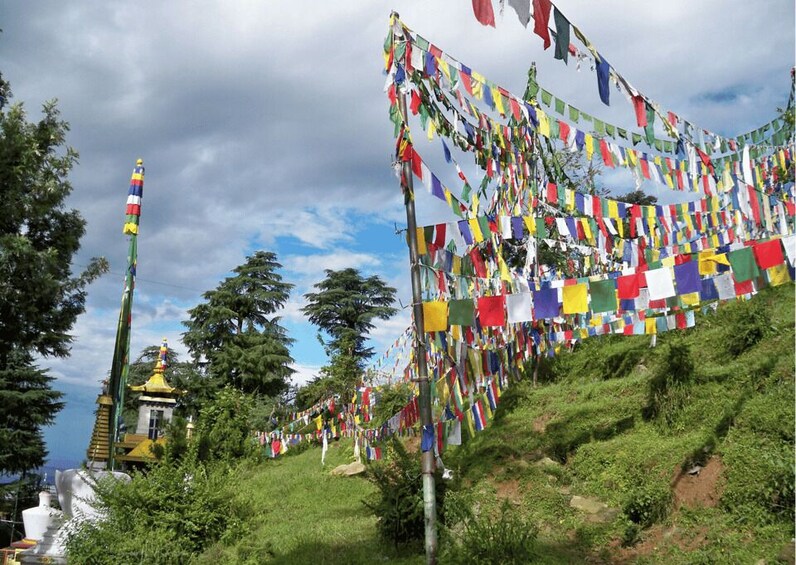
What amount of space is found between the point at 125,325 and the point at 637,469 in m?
13.4

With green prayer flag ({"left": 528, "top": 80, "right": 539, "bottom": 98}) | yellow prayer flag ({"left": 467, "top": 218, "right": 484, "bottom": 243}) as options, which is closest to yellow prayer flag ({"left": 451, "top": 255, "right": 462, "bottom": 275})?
yellow prayer flag ({"left": 467, "top": 218, "right": 484, "bottom": 243})

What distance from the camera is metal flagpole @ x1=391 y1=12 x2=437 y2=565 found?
7047mm

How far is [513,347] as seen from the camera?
11047mm

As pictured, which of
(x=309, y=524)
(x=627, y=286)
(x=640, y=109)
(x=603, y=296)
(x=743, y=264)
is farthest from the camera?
(x=309, y=524)

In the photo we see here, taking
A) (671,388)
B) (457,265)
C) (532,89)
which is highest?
(532,89)

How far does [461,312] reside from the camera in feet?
22.7

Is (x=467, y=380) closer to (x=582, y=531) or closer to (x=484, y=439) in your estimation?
(x=582, y=531)

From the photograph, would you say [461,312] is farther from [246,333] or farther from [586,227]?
[246,333]

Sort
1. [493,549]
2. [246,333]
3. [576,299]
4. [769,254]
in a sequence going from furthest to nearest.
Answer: [246,333] < [493,549] < [576,299] < [769,254]

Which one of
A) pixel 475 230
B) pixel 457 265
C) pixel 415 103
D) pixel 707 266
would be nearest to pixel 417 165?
pixel 415 103

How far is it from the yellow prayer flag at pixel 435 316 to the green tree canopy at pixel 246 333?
27.7 metres

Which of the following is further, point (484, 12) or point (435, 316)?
point (435, 316)

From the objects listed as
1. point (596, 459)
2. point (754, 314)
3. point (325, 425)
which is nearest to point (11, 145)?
point (325, 425)

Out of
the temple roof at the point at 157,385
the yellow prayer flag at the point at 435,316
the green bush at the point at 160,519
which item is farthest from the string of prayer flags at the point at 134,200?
the yellow prayer flag at the point at 435,316
